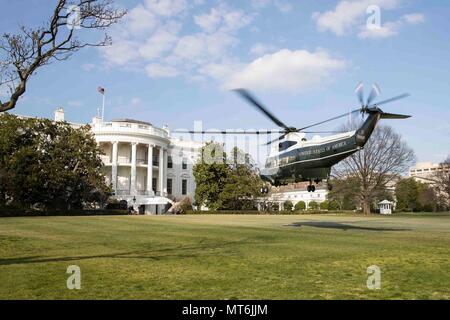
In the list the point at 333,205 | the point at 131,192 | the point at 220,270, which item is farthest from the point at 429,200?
the point at 220,270

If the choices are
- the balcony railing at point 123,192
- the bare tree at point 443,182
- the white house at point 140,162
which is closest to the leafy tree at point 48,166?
the white house at point 140,162

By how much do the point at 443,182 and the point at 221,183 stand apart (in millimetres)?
53366

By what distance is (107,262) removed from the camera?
1102 cm

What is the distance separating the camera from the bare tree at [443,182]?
96.2m

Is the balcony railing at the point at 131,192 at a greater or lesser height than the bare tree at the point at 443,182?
lesser

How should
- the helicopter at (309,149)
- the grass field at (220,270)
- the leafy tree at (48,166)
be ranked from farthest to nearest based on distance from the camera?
the leafy tree at (48,166) → the helicopter at (309,149) → the grass field at (220,270)

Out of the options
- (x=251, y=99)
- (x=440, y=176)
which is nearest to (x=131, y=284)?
(x=251, y=99)

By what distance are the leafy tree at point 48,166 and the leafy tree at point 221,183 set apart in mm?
18138

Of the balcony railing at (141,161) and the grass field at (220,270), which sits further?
the balcony railing at (141,161)

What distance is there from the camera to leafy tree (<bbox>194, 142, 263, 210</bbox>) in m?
72.0

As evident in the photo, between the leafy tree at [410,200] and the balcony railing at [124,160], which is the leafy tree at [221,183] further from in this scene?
the leafy tree at [410,200]

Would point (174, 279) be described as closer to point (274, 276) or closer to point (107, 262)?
point (274, 276)

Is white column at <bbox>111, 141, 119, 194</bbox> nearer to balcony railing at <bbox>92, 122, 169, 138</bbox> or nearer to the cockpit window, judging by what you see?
balcony railing at <bbox>92, 122, 169, 138</bbox>

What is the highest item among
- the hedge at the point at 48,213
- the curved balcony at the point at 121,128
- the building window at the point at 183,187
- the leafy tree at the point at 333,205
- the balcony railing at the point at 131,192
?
the curved balcony at the point at 121,128
